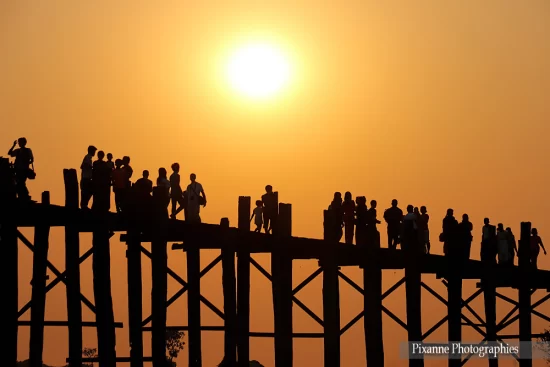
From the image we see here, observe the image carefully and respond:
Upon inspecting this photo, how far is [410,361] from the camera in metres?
28.6

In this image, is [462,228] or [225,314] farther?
[462,228]

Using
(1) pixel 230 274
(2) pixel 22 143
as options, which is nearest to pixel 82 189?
(2) pixel 22 143

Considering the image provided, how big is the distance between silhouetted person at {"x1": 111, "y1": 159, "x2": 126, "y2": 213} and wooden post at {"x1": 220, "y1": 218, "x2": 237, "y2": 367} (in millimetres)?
1995

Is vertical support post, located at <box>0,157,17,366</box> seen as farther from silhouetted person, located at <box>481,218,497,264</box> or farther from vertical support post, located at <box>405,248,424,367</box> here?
silhouetted person, located at <box>481,218,497,264</box>

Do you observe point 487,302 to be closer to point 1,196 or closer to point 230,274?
point 230,274

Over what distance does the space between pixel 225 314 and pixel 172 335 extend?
50.9m

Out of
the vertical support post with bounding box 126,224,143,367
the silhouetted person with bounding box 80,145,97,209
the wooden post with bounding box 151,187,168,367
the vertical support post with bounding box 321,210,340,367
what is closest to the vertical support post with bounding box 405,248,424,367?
the vertical support post with bounding box 321,210,340,367

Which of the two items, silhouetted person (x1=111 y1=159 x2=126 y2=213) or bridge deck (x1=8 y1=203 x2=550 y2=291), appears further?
silhouetted person (x1=111 y1=159 x2=126 y2=213)

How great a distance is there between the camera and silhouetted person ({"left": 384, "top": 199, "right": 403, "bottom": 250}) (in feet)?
97.2

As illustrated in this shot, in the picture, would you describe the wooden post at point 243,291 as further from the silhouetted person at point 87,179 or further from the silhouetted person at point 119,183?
the silhouetted person at point 87,179

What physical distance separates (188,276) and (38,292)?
2985 mm

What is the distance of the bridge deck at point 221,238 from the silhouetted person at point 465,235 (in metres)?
0.59

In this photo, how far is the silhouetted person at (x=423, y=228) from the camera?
30.4 metres

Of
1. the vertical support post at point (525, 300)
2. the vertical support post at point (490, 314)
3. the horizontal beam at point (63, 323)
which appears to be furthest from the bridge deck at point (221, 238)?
the vertical support post at point (490, 314)
